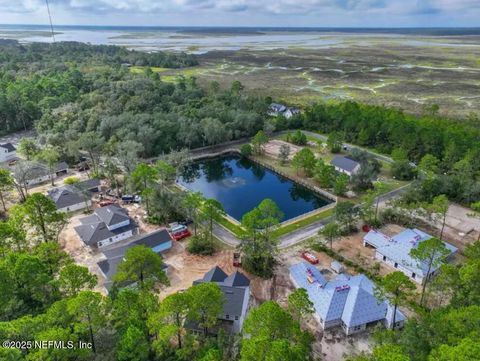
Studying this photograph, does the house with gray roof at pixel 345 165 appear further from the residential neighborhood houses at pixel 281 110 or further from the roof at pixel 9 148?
the roof at pixel 9 148

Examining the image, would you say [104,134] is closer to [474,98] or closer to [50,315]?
[50,315]

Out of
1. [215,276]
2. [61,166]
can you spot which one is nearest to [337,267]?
[215,276]

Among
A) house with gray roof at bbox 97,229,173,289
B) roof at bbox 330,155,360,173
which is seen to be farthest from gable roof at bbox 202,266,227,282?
roof at bbox 330,155,360,173

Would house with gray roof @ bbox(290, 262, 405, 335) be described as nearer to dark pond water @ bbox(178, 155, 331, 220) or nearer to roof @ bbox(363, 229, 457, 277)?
roof @ bbox(363, 229, 457, 277)

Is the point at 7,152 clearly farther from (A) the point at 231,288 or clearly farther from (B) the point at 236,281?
(A) the point at 231,288

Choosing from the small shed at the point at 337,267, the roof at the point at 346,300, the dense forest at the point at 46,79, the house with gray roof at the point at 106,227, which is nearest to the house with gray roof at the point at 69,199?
the house with gray roof at the point at 106,227

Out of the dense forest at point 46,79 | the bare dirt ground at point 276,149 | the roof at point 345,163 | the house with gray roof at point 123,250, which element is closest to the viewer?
the house with gray roof at point 123,250

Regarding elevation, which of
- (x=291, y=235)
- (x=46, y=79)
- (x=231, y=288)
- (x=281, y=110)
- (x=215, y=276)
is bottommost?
(x=291, y=235)
